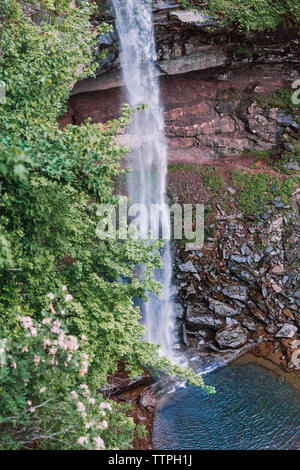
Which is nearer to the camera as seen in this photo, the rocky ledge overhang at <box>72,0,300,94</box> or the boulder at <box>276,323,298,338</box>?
the boulder at <box>276,323,298,338</box>

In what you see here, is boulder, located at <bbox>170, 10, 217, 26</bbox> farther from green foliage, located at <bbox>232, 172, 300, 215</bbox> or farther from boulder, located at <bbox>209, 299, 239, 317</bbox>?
boulder, located at <bbox>209, 299, 239, 317</bbox>

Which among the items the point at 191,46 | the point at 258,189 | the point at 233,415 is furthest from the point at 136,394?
the point at 191,46

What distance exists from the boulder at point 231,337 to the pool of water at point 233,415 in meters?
0.98

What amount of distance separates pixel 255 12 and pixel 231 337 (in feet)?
35.3

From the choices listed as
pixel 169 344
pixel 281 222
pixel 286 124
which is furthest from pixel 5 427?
pixel 286 124

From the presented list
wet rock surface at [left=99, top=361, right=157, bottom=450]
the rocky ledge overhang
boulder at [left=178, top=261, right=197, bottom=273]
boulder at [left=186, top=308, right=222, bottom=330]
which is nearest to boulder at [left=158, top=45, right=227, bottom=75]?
the rocky ledge overhang

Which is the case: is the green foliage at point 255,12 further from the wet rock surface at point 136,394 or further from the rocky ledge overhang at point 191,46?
the wet rock surface at point 136,394

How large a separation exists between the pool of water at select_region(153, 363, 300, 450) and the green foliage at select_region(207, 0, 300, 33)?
11224 millimetres

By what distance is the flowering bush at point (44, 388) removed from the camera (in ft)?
17.4

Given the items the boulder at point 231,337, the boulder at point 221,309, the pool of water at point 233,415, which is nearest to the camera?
the pool of water at point 233,415

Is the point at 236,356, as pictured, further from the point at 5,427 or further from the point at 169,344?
the point at 5,427

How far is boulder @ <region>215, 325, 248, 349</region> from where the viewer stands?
1229 cm

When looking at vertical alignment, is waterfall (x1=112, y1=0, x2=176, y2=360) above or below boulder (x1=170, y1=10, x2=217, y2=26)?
below

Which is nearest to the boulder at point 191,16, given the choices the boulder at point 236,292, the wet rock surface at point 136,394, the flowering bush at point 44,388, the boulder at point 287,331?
the boulder at point 236,292
